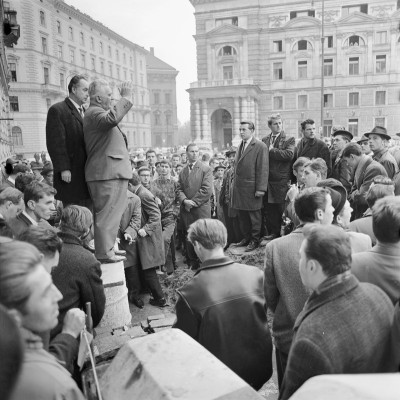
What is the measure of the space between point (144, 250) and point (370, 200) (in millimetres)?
3113

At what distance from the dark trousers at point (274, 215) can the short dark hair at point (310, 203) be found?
3751 millimetres

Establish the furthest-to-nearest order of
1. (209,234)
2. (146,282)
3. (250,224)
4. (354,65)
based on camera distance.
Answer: (354,65) < (250,224) < (146,282) < (209,234)

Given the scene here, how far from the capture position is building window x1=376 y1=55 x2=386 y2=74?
40.9m

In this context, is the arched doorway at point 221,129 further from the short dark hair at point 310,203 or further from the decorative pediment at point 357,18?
the short dark hair at point 310,203

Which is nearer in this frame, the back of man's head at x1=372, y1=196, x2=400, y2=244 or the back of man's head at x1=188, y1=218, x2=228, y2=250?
the back of man's head at x1=372, y1=196, x2=400, y2=244

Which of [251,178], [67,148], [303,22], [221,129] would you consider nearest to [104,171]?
[67,148]

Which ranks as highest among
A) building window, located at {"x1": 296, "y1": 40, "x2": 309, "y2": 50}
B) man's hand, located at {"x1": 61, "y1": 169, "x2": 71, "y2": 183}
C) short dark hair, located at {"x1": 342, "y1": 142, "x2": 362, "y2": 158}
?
building window, located at {"x1": 296, "y1": 40, "x2": 309, "y2": 50}

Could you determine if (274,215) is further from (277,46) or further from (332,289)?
(277,46)

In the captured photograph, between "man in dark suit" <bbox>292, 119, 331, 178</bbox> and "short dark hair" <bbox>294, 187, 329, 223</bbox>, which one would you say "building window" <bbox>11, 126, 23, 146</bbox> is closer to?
"man in dark suit" <bbox>292, 119, 331, 178</bbox>

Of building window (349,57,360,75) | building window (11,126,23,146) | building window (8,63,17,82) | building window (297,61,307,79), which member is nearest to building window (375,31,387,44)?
building window (349,57,360,75)

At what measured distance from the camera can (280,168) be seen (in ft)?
21.5

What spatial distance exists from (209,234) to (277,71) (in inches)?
1712

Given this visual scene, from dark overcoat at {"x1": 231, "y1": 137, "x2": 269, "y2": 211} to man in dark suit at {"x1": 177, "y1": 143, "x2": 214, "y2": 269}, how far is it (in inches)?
23.7

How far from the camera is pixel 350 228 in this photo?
11.7 ft
